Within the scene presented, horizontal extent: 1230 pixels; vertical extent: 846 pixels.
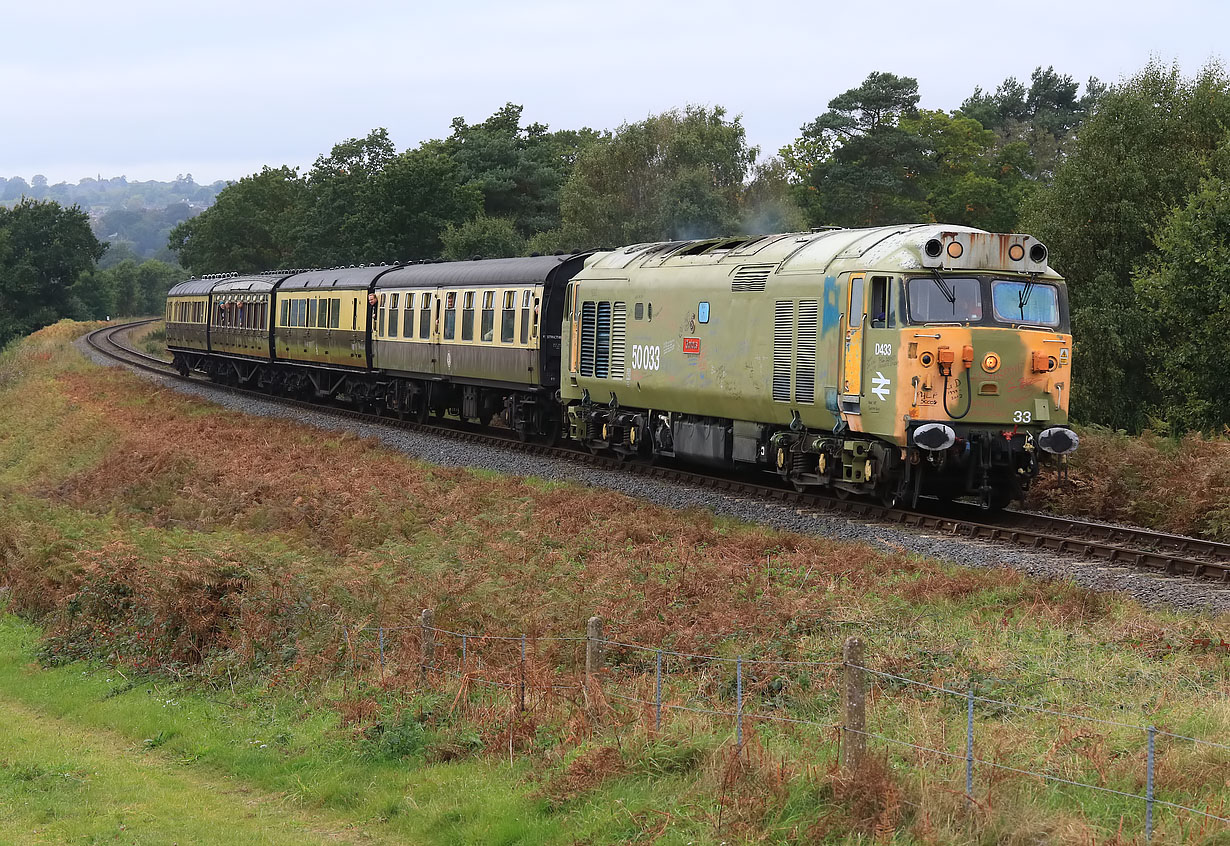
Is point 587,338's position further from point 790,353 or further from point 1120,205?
point 1120,205

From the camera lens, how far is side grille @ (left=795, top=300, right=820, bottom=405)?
2064 cm

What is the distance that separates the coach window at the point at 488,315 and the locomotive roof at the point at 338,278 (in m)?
7.94

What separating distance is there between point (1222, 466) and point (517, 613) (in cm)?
1081

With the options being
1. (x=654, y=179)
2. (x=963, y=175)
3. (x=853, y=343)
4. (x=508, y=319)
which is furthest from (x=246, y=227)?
(x=853, y=343)

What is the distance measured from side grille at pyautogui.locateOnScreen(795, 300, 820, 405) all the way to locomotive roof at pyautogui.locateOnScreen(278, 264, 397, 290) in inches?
821

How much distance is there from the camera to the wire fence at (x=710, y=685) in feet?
27.9

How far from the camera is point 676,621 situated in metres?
14.2

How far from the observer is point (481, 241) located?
229 ft

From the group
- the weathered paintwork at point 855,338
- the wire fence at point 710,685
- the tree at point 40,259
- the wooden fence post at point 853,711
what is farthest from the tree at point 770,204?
the tree at point 40,259

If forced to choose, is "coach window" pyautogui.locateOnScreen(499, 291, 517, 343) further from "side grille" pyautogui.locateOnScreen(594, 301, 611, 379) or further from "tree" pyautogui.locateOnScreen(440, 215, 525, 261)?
"tree" pyautogui.locateOnScreen(440, 215, 525, 261)

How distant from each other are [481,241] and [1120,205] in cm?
4027

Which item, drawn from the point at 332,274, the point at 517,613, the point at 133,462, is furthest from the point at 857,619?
the point at 332,274

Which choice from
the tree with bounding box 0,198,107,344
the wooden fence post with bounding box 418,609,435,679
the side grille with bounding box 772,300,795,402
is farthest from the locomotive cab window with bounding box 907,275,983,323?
the tree with bounding box 0,198,107,344

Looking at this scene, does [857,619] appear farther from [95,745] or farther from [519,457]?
[519,457]
